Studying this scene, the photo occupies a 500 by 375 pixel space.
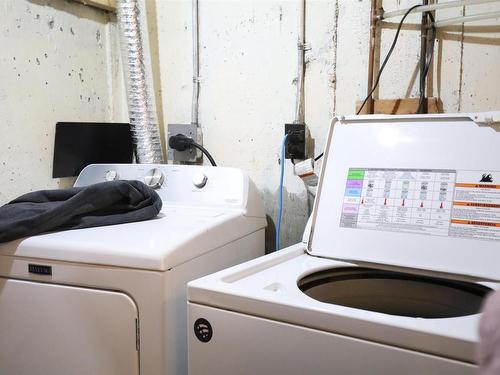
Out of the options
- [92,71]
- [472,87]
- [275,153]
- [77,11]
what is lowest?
[275,153]

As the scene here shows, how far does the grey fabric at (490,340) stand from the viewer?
0.32 m

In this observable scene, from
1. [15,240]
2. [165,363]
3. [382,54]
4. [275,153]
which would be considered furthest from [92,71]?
[165,363]

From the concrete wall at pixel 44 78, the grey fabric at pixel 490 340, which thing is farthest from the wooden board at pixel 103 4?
the grey fabric at pixel 490 340

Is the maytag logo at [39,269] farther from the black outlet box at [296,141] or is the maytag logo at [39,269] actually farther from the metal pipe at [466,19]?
the metal pipe at [466,19]

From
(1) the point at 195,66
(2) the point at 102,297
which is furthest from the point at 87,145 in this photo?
(2) the point at 102,297

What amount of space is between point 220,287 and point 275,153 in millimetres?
850

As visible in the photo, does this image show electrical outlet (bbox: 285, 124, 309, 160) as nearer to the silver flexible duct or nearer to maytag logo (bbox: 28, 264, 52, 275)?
the silver flexible duct

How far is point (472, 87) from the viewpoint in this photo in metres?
1.26

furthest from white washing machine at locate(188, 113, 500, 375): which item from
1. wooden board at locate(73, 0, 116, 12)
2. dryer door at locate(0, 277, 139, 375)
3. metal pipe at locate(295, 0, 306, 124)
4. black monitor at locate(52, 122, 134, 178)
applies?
wooden board at locate(73, 0, 116, 12)

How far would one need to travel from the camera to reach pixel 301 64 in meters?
1.49

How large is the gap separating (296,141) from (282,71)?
28cm

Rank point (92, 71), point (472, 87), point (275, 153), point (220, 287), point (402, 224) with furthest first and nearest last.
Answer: point (92, 71), point (275, 153), point (472, 87), point (402, 224), point (220, 287)

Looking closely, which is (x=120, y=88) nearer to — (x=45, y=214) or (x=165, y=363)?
(x=45, y=214)

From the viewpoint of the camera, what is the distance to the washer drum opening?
1.03 m
